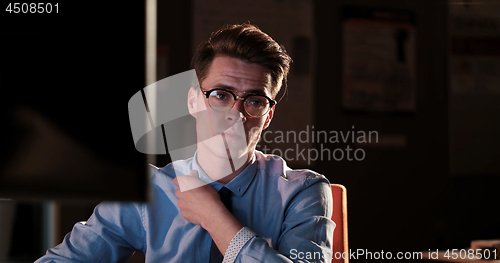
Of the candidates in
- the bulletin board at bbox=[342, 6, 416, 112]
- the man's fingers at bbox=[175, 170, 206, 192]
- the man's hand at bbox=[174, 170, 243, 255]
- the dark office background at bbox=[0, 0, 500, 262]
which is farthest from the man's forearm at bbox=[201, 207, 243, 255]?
the bulletin board at bbox=[342, 6, 416, 112]

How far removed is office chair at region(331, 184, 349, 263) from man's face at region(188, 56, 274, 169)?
0.97ft

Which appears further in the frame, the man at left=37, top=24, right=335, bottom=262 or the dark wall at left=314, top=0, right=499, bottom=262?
the dark wall at left=314, top=0, right=499, bottom=262

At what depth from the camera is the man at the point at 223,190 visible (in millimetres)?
1076

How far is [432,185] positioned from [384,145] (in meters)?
0.33

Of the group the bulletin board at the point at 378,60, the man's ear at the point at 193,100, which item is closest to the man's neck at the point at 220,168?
the man's ear at the point at 193,100

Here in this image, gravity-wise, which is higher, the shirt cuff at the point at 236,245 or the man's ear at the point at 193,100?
the man's ear at the point at 193,100

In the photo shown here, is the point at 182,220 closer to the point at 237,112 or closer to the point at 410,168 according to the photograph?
the point at 237,112

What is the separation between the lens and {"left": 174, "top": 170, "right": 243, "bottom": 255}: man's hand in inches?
37.5

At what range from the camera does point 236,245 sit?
93 cm

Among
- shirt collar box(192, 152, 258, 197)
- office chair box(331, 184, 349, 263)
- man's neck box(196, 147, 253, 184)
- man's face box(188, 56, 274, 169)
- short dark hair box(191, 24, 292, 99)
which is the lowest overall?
office chair box(331, 184, 349, 263)

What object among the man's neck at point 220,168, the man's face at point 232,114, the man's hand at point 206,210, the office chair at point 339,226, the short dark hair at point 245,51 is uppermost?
the short dark hair at point 245,51

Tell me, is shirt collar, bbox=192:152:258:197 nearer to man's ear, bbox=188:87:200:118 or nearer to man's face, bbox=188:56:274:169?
man's face, bbox=188:56:274:169

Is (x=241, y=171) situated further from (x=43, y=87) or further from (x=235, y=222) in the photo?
(x=43, y=87)

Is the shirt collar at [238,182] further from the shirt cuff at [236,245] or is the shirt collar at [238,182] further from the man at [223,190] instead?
the shirt cuff at [236,245]
